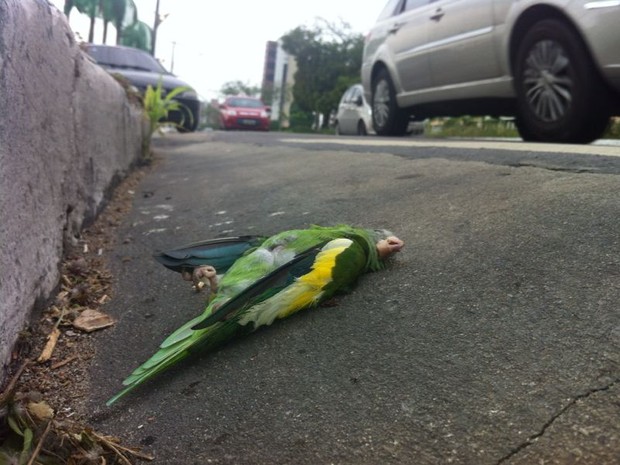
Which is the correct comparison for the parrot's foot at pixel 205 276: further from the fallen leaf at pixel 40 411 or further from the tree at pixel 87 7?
the tree at pixel 87 7

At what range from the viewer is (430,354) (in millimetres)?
1601

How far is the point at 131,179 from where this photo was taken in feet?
16.4

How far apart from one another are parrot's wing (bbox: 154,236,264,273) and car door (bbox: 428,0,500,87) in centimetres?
410

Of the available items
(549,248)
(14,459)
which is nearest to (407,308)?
(549,248)

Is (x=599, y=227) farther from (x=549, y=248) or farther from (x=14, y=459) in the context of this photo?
(x=14, y=459)

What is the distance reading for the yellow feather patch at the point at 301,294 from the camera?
1830 millimetres

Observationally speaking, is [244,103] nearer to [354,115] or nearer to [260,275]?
[354,115]

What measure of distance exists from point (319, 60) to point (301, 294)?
42.3 m

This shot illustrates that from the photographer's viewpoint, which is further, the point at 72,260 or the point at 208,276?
the point at 72,260

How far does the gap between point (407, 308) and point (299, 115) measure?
4524cm

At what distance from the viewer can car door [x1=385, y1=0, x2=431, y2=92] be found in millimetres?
6555

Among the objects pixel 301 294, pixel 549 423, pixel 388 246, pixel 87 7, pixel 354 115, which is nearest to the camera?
pixel 549 423

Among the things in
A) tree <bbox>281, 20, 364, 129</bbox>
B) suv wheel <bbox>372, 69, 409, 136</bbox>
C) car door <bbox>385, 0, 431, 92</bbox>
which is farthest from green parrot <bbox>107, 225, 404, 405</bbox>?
tree <bbox>281, 20, 364, 129</bbox>

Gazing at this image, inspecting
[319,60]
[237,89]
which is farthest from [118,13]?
[237,89]
